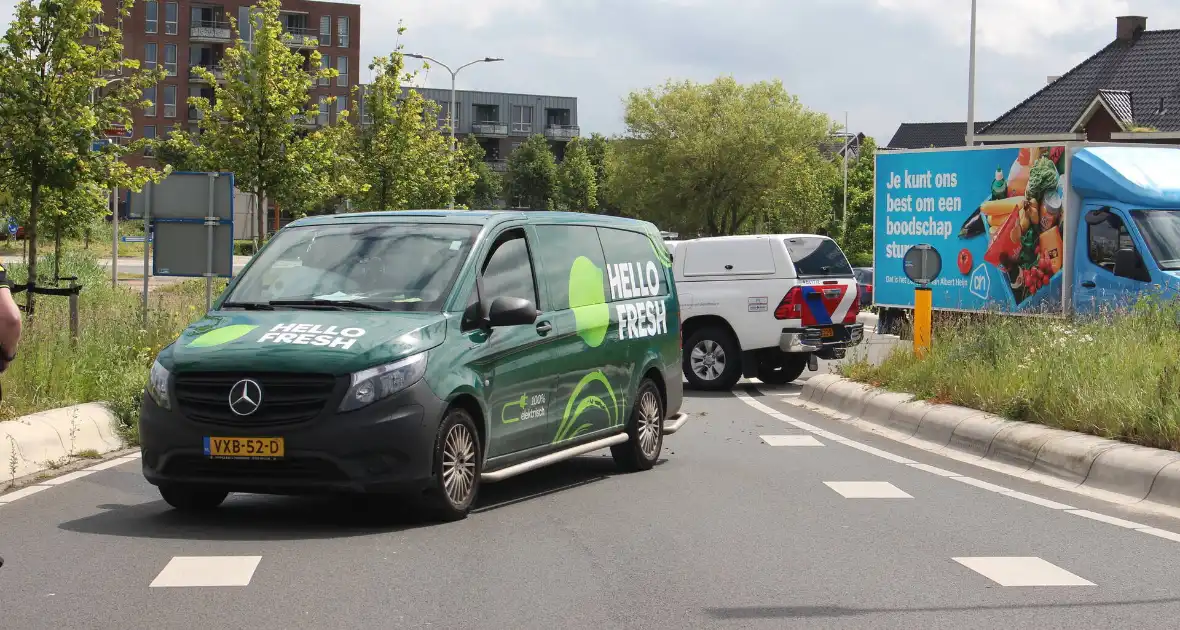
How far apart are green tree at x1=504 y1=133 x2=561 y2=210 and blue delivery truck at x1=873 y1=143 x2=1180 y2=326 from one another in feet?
330

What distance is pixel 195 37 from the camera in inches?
4323

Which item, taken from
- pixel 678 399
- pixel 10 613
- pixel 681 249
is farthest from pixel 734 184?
pixel 10 613

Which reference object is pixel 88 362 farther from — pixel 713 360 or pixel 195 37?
pixel 195 37

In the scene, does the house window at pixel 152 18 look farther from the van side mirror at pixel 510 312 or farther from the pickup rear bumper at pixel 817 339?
the van side mirror at pixel 510 312

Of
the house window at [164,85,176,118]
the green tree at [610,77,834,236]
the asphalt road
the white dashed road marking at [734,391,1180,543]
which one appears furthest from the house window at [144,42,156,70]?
the asphalt road

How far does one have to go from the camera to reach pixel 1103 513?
9266mm

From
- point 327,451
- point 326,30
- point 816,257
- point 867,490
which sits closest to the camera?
point 327,451

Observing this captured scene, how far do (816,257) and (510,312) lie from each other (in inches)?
455

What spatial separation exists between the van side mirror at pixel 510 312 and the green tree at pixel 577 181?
385 ft

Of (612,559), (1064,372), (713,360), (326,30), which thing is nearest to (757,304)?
(713,360)

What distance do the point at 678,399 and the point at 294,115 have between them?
2076 centimetres

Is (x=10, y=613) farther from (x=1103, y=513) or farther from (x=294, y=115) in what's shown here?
(x=294, y=115)

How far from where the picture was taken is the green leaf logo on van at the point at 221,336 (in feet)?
28.2

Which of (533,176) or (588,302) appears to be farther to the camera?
(533,176)
